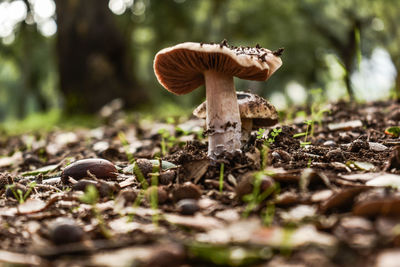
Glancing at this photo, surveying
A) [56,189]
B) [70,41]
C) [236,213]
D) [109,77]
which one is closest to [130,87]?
[109,77]

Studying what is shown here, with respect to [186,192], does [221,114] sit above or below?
above

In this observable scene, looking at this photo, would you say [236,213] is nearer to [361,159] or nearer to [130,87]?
[361,159]

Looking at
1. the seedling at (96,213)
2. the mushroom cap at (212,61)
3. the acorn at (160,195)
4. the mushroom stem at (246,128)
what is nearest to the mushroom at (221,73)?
the mushroom cap at (212,61)

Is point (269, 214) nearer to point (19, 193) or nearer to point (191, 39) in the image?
point (19, 193)

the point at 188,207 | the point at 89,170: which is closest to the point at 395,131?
the point at 188,207

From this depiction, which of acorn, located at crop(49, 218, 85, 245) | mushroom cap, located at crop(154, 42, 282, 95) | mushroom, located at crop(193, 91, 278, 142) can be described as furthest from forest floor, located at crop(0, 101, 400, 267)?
mushroom cap, located at crop(154, 42, 282, 95)

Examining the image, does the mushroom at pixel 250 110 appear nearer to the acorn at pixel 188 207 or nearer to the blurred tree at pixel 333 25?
the acorn at pixel 188 207

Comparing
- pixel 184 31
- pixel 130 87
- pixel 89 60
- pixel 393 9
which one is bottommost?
pixel 130 87
